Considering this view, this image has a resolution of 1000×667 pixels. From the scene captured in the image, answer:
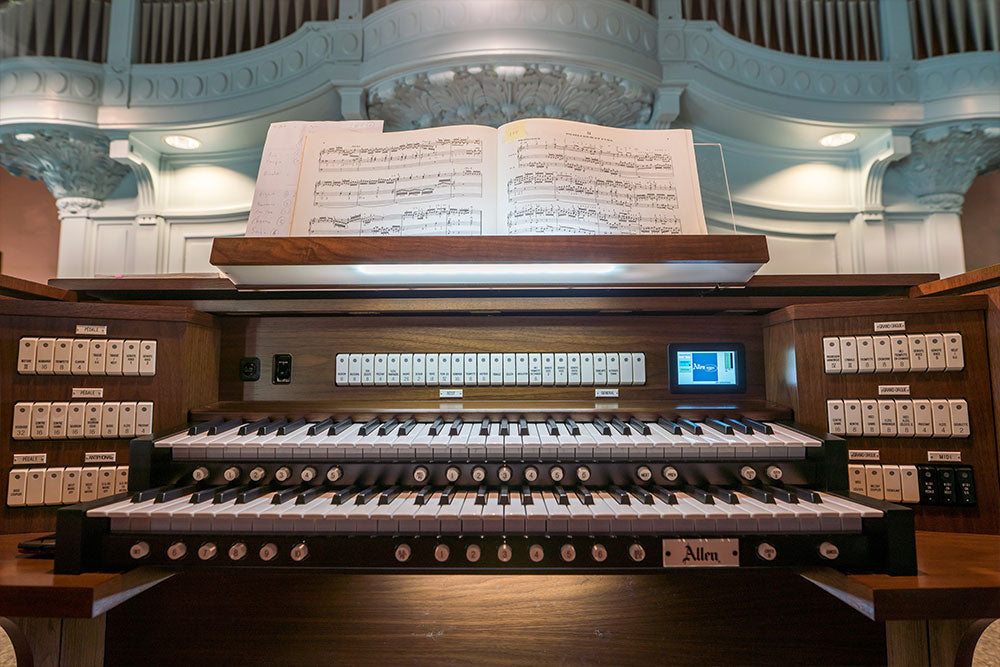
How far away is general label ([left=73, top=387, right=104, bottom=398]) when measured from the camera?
129 centimetres

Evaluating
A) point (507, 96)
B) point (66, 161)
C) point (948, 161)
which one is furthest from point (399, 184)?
point (948, 161)

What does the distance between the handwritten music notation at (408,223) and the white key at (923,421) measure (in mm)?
1200

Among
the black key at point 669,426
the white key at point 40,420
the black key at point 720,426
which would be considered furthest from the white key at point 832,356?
the white key at point 40,420

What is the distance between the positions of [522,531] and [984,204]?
5407 mm

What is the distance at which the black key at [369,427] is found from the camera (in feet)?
3.92

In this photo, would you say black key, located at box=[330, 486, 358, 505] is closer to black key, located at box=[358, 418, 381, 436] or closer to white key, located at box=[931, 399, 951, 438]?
black key, located at box=[358, 418, 381, 436]

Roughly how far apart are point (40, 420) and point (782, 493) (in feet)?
5.79

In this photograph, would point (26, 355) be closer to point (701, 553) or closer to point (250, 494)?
point (250, 494)

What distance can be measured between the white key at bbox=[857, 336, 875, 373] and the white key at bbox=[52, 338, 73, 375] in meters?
2.01

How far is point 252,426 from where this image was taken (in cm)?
125

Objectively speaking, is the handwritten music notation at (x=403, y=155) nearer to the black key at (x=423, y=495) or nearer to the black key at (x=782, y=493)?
the black key at (x=423, y=495)

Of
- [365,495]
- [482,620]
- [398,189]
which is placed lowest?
[482,620]

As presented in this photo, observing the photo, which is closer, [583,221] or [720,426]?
[720,426]

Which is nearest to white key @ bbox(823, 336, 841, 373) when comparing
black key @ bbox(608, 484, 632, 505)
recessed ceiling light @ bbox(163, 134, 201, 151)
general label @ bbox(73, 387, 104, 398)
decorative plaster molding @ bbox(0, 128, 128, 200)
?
black key @ bbox(608, 484, 632, 505)
